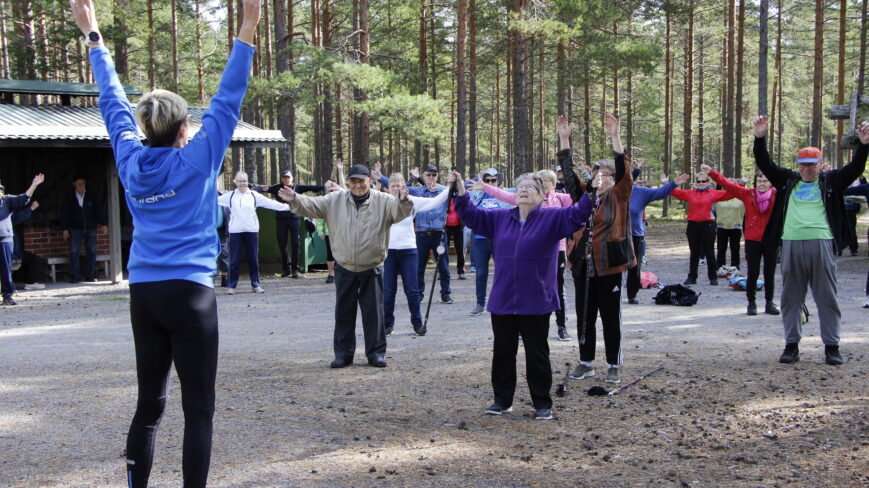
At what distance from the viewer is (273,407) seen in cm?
642

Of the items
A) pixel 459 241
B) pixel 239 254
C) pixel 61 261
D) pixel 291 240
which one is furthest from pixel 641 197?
pixel 61 261

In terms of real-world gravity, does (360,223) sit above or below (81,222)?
above

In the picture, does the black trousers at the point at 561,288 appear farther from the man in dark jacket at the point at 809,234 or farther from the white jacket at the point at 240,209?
the white jacket at the point at 240,209

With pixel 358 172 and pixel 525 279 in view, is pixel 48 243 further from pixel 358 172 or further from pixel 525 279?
pixel 525 279

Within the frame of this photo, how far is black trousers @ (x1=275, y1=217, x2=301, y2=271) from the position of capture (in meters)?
17.3

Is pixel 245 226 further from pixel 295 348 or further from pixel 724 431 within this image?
pixel 724 431

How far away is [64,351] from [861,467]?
7.92 meters

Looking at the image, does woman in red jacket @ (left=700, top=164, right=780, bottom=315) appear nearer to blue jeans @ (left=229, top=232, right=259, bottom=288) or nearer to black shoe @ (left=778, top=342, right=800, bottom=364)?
black shoe @ (left=778, top=342, right=800, bottom=364)

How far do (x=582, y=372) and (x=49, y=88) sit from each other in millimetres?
14898

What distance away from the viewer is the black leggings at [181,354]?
3279 millimetres

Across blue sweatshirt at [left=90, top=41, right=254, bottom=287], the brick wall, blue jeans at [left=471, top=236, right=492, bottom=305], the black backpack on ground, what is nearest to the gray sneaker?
blue jeans at [left=471, top=236, right=492, bottom=305]

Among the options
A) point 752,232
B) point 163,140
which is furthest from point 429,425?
A: point 752,232

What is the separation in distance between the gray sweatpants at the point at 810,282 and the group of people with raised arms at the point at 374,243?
1cm

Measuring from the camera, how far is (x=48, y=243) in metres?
17.0
